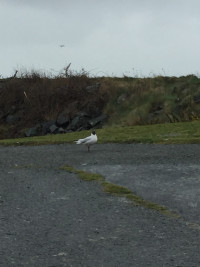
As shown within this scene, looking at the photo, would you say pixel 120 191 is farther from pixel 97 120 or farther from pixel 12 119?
pixel 12 119

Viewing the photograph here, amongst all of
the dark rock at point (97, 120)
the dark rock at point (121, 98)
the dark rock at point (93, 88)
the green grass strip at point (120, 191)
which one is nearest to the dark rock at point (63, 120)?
the dark rock at point (97, 120)

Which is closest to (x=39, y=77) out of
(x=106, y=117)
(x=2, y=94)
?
(x=2, y=94)

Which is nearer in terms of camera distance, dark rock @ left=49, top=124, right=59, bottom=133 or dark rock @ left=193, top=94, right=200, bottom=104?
dark rock @ left=193, top=94, right=200, bottom=104

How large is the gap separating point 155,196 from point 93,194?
139cm

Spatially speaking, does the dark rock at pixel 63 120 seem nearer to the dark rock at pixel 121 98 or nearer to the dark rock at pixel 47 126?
the dark rock at pixel 47 126

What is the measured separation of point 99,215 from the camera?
8.27 m

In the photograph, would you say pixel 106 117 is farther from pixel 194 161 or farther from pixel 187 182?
pixel 187 182

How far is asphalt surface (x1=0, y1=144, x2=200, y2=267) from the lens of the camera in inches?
242

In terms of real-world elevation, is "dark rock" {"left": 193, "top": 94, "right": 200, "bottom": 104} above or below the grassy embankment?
above

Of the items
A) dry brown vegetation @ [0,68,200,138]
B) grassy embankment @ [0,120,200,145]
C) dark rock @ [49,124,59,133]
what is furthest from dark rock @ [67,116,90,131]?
grassy embankment @ [0,120,200,145]

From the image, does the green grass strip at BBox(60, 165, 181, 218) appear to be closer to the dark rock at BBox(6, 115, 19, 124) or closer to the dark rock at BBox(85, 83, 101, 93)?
the dark rock at BBox(85, 83, 101, 93)

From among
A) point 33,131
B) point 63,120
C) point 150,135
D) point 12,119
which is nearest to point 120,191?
point 150,135

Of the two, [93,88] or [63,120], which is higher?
[93,88]

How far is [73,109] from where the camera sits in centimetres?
3250
